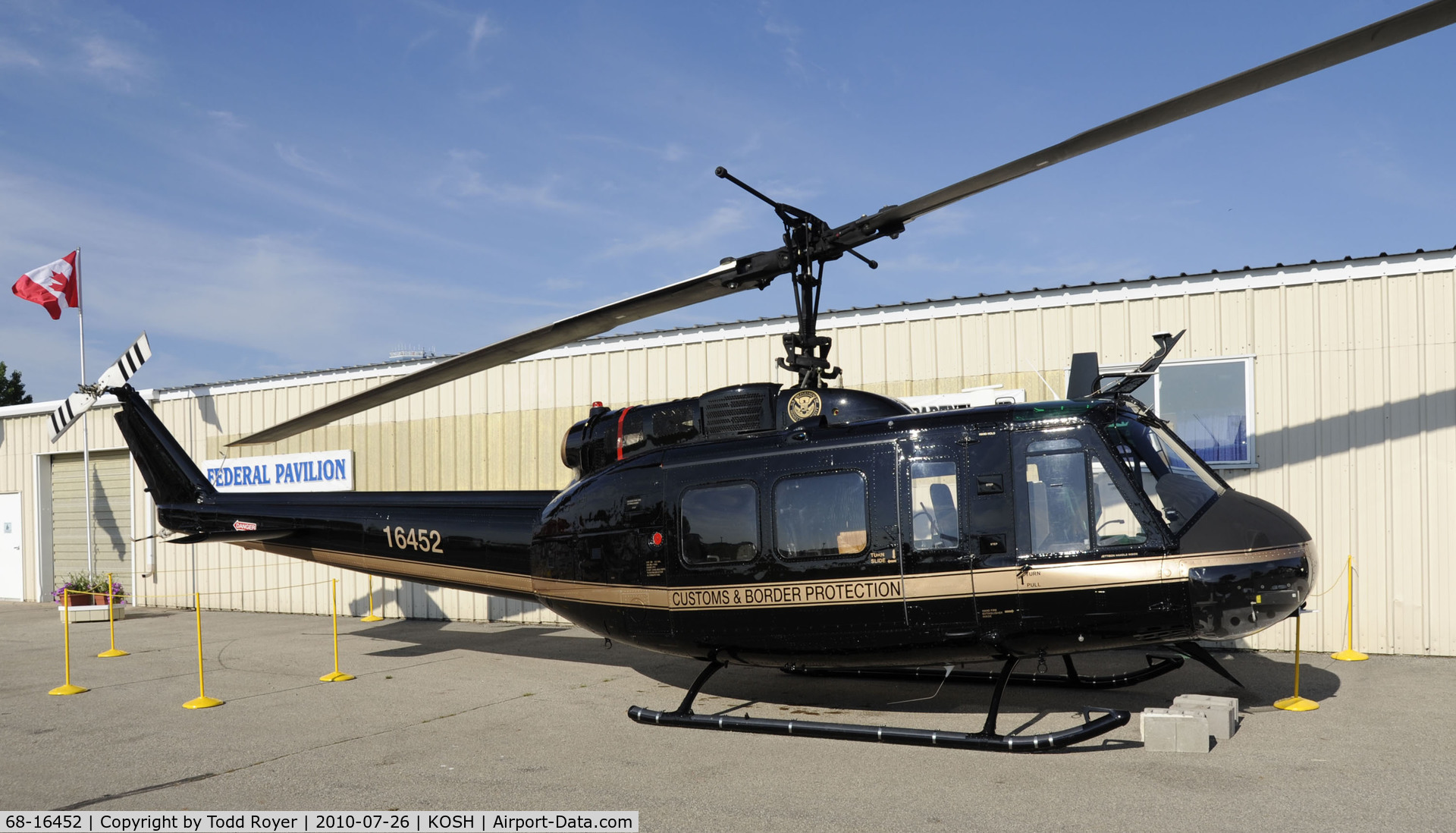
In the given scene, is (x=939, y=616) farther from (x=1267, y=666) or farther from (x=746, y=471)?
(x=1267, y=666)

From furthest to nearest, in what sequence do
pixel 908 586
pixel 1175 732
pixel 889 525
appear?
pixel 889 525 < pixel 908 586 < pixel 1175 732

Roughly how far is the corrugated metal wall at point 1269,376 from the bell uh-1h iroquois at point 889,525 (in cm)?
380

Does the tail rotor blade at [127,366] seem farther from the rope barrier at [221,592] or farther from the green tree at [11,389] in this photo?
the green tree at [11,389]

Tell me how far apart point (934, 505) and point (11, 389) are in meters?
65.2

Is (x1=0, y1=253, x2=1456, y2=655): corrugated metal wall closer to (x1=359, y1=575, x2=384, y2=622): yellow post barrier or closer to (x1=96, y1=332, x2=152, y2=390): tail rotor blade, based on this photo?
(x1=359, y1=575, x2=384, y2=622): yellow post barrier

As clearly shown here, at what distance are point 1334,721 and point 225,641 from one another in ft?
47.7

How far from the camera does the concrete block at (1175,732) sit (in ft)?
22.8

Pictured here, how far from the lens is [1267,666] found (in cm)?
1041

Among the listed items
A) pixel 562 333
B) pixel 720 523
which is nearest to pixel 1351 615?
pixel 720 523

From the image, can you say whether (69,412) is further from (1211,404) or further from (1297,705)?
(1297,705)

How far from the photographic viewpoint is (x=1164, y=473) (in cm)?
731

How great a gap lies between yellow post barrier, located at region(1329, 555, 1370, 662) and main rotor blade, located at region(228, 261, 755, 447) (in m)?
8.19

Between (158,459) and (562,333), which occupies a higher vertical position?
(562,333)

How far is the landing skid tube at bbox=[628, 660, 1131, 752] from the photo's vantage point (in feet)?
22.7
